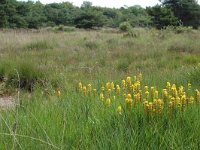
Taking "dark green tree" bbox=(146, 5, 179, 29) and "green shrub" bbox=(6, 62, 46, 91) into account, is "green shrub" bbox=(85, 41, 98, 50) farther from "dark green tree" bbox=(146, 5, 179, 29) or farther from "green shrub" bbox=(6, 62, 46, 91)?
"dark green tree" bbox=(146, 5, 179, 29)

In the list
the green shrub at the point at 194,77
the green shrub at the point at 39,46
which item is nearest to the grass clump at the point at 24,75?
the green shrub at the point at 194,77

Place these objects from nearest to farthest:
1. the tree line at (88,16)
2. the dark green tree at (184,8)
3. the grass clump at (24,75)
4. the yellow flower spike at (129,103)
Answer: the yellow flower spike at (129,103) → the grass clump at (24,75) → the tree line at (88,16) → the dark green tree at (184,8)

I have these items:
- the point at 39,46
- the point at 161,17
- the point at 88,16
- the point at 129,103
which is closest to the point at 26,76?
the point at 129,103

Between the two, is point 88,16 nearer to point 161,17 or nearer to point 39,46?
point 161,17

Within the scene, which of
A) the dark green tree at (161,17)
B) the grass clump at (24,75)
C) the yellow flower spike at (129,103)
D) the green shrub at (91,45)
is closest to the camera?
the yellow flower spike at (129,103)

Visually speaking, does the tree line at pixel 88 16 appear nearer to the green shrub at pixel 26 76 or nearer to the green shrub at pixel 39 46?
the green shrub at pixel 39 46

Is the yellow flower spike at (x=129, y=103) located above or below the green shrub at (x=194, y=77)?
above

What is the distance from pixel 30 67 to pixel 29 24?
33105mm

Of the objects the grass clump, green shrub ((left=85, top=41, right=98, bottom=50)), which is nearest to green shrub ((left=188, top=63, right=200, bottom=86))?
the grass clump

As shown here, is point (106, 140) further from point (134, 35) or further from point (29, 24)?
point (29, 24)

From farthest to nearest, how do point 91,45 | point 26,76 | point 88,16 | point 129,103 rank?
point 88,16 → point 91,45 → point 26,76 → point 129,103

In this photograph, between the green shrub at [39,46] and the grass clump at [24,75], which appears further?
the green shrub at [39,46]

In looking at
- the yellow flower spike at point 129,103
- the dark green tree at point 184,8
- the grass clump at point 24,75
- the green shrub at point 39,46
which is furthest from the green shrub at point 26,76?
the dark green tree at point 184,8

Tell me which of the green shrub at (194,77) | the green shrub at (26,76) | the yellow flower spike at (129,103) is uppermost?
the yellow flower spike at (129,103)
